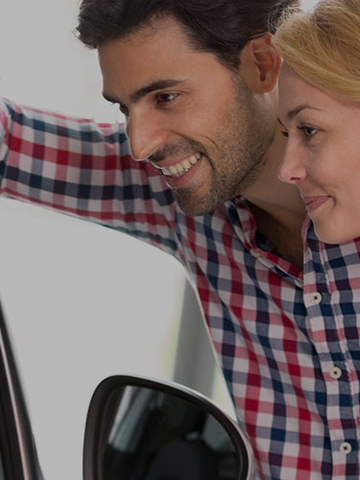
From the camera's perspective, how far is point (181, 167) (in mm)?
1840

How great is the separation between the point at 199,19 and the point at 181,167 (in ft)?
0.98

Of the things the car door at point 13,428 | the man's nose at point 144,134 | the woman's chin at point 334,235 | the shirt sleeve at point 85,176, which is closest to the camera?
the car door at point 13,428

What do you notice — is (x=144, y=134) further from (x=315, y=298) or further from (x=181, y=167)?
(x=315, y=298)

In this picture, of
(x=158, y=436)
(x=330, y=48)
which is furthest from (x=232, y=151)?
(x=158, y=436)

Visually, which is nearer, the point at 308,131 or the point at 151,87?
the point at 308,131

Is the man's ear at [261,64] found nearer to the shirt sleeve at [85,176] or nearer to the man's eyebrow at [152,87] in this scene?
the man's eyebrow at [152,87]

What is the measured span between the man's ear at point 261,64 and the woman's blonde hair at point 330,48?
0.36 metres

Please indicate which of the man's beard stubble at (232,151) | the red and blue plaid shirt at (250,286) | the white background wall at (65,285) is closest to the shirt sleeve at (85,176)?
the red and blue plaid shirt at (250,286)

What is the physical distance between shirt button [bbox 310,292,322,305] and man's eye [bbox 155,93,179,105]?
1.59 ft

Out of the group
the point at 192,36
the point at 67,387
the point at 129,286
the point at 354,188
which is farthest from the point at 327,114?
the point at 129,286

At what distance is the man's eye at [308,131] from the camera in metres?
1.54

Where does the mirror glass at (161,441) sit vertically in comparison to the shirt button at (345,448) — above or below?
above

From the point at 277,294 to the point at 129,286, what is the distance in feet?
6.03

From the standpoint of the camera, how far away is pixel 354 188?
1537 mm
